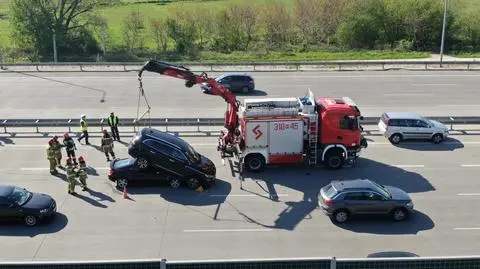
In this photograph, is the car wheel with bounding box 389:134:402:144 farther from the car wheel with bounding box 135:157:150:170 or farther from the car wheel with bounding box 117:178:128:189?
the car wheel with bounding box 117:178:128:189

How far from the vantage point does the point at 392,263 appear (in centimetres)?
871

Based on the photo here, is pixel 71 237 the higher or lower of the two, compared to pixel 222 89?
lower

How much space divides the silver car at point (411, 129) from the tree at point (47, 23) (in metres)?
33.3

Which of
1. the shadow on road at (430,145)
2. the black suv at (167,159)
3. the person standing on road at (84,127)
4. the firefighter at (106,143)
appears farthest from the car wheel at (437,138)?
the person standing on road at (84,127)

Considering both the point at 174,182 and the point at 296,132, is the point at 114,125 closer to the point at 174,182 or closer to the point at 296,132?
the point at 174,182

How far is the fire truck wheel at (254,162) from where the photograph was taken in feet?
70.7

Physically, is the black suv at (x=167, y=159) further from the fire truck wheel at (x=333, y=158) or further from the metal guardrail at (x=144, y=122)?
the metal guardrail at (x=144, y=122)

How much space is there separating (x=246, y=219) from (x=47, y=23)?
37313mm

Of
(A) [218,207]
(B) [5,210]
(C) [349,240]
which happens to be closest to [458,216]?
(C) [349,240]

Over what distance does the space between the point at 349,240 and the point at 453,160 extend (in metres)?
8.94

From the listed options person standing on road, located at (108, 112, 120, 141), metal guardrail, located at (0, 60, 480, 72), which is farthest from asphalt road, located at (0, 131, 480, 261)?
metal guardrail, located at (0, 60, 480, 72)

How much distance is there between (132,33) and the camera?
54.9 meters

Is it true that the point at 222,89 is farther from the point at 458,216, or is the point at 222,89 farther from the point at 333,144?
the point at 458,216

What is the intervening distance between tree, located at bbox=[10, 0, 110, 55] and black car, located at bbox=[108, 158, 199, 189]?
106 feet
